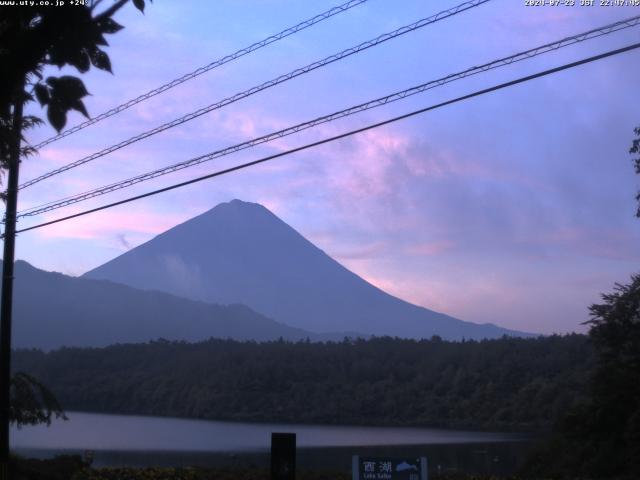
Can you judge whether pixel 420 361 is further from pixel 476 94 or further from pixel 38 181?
pixel 476 94

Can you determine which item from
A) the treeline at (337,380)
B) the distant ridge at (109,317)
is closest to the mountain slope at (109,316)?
the distant ridge at (109,317)

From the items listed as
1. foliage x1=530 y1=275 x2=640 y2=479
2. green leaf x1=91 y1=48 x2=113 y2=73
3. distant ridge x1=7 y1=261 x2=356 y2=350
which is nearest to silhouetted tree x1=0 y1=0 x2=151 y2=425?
green leaf x1=91 y1=48 x2=113 y2=73

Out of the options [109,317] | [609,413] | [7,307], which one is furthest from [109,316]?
[7,307]

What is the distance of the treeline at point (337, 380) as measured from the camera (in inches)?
1961

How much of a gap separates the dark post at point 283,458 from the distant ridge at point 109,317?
104 m

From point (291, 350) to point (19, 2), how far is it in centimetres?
6695

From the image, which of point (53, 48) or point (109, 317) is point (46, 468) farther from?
point (109, 317)

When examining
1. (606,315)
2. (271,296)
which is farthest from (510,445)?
(271,296)

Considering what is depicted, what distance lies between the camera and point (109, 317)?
13988 centimetres

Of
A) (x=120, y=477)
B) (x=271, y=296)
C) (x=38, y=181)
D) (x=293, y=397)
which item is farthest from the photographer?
(x=271, y=296)

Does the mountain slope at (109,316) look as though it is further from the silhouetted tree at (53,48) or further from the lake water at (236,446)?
the silhouetted tree at (53,48)

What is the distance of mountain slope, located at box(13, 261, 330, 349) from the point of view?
121250mm

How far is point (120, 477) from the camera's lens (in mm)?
15461

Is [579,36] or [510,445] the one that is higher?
[579,36]
